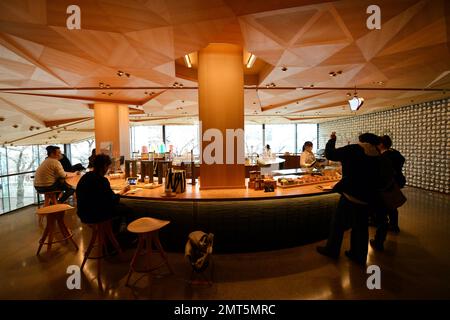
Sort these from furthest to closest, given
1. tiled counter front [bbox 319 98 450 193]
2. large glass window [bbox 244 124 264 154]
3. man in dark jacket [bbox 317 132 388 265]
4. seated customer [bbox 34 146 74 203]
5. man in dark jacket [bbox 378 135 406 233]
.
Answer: large glass window [bbox 244 124 264 154] → tiled counter front [bbox 319 98 450 193] → seated customer [bbox 34 146 74 203] → man in dark jacket [bbox 378 135 406 233] → man in dark jacket [bbox 317 132 388 265]

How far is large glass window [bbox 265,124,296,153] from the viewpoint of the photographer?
47.4 feet

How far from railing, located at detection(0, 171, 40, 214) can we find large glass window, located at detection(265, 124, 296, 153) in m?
11.8

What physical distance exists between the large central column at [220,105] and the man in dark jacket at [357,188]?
1383 mm

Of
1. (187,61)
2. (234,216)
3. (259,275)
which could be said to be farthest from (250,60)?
(259,275)

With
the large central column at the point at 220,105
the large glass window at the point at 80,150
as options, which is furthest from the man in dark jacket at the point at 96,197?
the large glass window at the point at 80,150

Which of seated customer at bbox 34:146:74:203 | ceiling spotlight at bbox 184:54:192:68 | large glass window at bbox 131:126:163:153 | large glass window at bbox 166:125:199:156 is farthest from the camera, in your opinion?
large glass window at bbox 131:126:163:153

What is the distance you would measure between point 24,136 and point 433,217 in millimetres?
13596

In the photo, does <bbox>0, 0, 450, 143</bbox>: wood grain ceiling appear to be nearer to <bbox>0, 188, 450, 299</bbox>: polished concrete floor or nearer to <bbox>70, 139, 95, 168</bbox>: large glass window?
<bbox>0, 188, 450, 299</bbox>: polished concrete floor

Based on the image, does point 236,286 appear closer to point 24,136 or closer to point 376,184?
point 376,184

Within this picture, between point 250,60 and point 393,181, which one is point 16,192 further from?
point 393,181

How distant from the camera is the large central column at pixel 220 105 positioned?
3.40 meters

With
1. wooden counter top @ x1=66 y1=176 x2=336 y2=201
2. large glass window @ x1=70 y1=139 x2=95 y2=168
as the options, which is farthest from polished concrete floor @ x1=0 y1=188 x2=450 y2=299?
large glass window @ x1=70 y1=139 x2=95 y2=168

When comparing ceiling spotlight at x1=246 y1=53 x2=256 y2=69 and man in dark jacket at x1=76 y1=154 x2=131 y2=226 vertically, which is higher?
ceiling spotlight at x1=246 y1=53 x2=256 y2=69

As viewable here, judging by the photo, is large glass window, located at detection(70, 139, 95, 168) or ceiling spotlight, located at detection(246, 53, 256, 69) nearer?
ceiling spotlight, located at detection(246, 53, 256, 69)
